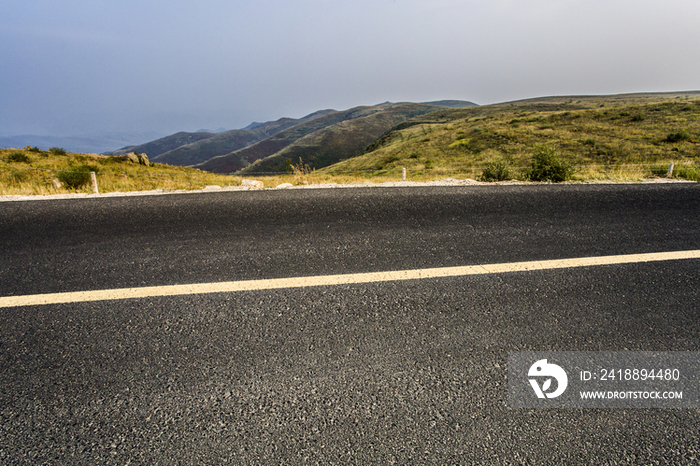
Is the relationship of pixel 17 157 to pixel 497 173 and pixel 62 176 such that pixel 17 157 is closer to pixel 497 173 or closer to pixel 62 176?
pixel 62 176

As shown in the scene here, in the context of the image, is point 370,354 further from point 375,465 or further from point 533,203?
point 533,203

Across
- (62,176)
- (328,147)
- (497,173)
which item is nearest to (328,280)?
(497,173)

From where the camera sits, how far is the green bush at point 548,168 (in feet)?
33.2

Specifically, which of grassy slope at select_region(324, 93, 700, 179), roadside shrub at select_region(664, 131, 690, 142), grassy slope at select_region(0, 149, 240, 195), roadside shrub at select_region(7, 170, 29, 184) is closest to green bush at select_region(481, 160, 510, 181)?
grassy slope at select_region(0, 149, 240, 195)

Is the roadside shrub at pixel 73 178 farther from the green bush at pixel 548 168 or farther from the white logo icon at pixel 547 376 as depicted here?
the green bush at pixel 548 168

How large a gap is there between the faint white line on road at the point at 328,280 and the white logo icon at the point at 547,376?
1.14 m

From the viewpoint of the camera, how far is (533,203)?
A: 5.73 meters

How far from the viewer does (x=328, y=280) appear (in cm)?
295

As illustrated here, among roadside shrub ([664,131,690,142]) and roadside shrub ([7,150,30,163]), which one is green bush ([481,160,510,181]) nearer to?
roadside shrub ([664,131,690,142])

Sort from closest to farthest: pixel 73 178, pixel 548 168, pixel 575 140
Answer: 1. pixel 548 168
2. pixel 73 178
3. pixel 575 140

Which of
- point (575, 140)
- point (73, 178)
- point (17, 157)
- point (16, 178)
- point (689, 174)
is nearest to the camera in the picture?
point (689, 174)

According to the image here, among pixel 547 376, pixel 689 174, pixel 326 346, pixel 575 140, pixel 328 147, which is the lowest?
pixel 547 376

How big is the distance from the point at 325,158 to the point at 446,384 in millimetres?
143997

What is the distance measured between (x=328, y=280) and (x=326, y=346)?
2.99ft
